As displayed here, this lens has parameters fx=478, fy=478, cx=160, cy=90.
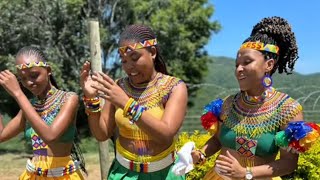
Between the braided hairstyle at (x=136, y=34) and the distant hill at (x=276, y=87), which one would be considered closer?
the braided hairstyle at (x=136, y=34)

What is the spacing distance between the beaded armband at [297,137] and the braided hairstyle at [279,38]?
1.27ft

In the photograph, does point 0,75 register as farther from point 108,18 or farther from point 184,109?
point 108,18

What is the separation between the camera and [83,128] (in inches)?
679

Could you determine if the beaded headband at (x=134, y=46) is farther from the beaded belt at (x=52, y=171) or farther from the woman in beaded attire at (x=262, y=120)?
the beaded belt at (x=52, y=171)

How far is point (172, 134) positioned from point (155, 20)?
13849 millimetres

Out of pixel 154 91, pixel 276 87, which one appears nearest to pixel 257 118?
pixel 154 91

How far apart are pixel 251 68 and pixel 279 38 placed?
301mm

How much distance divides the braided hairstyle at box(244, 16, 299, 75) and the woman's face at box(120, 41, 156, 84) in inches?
22.3

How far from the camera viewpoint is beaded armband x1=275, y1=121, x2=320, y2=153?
246 centimetres

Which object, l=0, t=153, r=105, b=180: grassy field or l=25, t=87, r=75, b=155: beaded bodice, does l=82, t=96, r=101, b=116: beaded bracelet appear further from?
l=0, t=153, r=105, b=180: grassy field

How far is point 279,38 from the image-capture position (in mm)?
2748

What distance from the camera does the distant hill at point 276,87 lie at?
7951 millimetres

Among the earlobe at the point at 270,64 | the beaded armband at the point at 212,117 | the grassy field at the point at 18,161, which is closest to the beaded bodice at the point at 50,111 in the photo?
the beaded armband at the point at 212,117

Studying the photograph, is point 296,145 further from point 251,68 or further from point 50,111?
point 50,111
